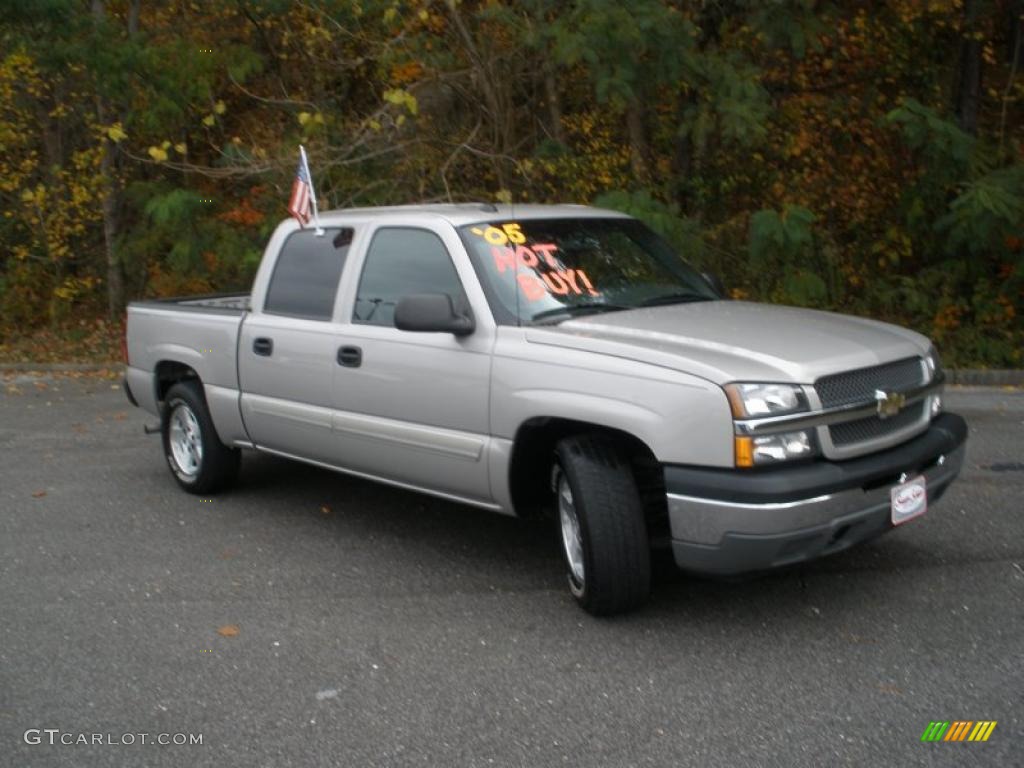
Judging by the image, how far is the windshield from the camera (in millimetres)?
5820

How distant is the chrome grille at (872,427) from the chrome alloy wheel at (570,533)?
3.89ft

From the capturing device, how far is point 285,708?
4547mm

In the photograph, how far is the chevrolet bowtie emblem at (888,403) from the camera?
506 cm

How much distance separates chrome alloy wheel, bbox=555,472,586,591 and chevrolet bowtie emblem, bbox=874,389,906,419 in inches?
54.3

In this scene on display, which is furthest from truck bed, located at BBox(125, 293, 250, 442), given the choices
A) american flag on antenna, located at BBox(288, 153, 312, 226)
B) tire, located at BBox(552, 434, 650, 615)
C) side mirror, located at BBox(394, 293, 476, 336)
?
tire, located at BBox(552, 434, 650, 615)

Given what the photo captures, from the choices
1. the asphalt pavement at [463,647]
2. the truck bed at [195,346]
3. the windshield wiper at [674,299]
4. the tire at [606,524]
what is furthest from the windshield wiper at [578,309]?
the truck bed at [195,346]

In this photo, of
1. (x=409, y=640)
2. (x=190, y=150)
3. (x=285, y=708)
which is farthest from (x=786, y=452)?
(x=190, y=150)

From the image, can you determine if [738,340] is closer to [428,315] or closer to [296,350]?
[428,315]

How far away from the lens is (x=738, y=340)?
5195 mm

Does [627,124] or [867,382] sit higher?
[627,124]

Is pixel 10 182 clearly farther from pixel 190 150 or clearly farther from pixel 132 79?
pixel 132 79

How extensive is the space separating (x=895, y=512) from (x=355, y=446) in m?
2.82

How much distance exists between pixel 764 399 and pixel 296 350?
3010 mm

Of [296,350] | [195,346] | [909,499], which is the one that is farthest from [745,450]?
[195,346]
